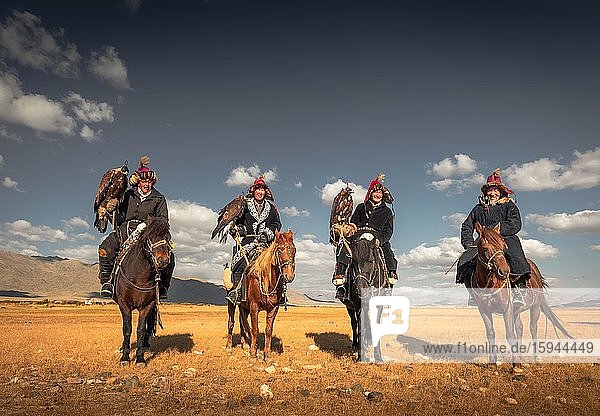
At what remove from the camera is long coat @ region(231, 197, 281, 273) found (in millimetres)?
14062

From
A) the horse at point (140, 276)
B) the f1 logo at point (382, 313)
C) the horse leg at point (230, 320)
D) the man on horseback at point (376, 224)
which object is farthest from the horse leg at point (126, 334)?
the f1 logo at point (382, 313)

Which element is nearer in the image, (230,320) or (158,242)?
(158,242)

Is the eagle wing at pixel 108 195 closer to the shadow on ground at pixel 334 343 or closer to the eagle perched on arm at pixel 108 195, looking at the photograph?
the eagle perched on arm at pixel 108 195

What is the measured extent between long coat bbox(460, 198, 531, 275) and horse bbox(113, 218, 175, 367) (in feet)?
26.7

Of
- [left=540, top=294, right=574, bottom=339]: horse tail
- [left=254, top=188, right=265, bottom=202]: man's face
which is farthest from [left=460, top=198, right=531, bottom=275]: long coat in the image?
[left=254, top=188, right=265, bottom=202]: man's face

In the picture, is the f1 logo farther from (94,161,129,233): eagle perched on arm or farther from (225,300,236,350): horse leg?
(94,161,129,233): eagle perched on arm

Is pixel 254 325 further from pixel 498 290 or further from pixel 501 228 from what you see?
pixel 501 228

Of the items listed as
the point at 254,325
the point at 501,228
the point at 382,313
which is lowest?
the point at 254,325

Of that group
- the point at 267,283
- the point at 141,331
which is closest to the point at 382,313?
the point at 267,283

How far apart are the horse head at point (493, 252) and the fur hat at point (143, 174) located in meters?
8.95

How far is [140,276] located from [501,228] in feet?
31.0

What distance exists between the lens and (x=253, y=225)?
14.3 m

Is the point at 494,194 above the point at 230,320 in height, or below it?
above

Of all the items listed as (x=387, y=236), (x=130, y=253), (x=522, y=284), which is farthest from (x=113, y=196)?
(x=522, y=284)
